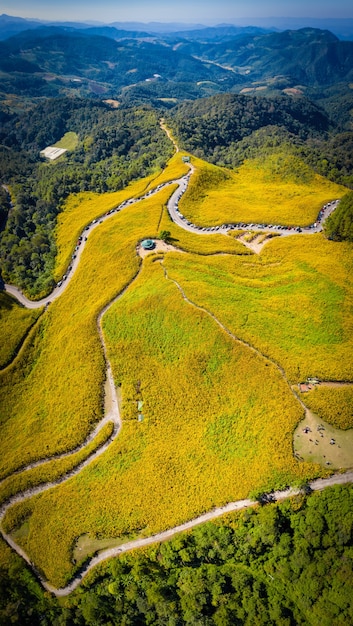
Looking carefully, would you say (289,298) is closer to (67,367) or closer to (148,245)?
(148,245)

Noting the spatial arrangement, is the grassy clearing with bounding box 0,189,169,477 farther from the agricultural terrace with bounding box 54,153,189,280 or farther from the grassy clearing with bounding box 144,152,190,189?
the grassy clearing with bounding box 144,152,190,189

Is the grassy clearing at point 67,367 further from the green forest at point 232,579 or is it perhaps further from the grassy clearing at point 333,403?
the grassy clearing at point 333,403

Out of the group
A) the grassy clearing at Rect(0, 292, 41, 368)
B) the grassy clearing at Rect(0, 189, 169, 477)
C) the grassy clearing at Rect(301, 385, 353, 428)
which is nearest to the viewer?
the grassy clearing at Rect(301, 385, 353, 428)

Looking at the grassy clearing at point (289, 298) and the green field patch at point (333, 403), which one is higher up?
the grassy clearing at point (289, 298)

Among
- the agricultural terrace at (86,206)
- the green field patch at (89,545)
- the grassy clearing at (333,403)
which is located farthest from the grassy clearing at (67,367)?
the grassy clearing at (333,403)

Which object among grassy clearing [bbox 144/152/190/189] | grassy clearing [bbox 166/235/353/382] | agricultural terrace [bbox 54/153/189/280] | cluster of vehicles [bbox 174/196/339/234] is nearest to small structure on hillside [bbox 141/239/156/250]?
grassy clearing [bbox 166/235/353/382]

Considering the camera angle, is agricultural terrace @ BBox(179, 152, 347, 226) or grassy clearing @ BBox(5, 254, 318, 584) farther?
agricultural terrace @ BBox(179, 152, 347, 226)

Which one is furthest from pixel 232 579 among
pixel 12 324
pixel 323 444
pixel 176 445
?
pixel 12 324

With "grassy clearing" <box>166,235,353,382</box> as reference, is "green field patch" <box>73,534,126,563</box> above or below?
below
